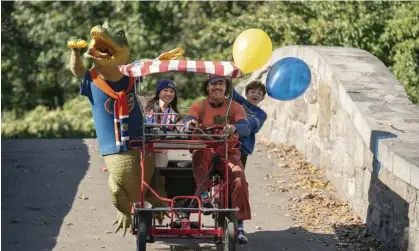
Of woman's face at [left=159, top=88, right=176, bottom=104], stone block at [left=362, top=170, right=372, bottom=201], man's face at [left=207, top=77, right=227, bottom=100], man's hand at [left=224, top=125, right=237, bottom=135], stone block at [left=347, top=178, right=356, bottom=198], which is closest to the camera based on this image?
man's hand at [left=224, top=125, right=237, bottom=135]

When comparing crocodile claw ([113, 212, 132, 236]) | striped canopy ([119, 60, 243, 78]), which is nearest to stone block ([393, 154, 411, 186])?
striped canopy ([119, 60, 243, 78])

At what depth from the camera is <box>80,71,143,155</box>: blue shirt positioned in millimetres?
9141

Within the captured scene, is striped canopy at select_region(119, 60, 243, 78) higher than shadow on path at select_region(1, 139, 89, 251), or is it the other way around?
striped canopy at select_region(119, 60, 243, 78)

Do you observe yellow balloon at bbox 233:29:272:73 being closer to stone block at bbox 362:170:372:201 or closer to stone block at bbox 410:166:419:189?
stone block at bbox 410:166:419:189

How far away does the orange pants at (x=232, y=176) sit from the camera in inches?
353

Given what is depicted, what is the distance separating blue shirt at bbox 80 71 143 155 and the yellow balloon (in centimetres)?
97

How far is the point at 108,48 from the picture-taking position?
9.10m

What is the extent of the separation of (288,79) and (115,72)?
78.9 inches

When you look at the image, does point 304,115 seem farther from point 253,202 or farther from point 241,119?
point 241,119

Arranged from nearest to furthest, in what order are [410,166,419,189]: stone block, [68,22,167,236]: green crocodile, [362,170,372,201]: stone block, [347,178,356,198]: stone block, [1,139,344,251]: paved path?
[410,166,419,189]: stone block < [68,22,167,236]: green crocodile < [1,139,344,251]: paved path < [362,170,372,201]: stone block < [347,178,356,198]: stone block

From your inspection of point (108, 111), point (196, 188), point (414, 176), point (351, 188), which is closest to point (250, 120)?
point (196, 188)

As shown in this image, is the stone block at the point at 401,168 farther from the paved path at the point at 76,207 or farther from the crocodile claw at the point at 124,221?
the crocodile claw at the point at 124,221

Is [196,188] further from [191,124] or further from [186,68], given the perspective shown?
[186,68]

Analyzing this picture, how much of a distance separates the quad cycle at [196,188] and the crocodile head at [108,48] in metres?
0.32
